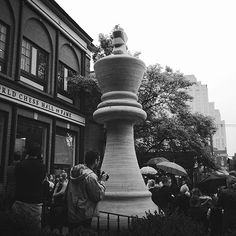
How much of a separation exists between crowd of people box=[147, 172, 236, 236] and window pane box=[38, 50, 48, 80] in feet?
32.5

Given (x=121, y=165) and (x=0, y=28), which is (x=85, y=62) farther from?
(x=121, y=165)

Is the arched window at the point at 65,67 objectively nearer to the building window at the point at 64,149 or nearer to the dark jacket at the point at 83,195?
the building window at the point at 64,149

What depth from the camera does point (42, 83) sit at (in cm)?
1520

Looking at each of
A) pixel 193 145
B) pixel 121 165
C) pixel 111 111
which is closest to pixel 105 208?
pixel 121 165

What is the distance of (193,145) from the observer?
17.4 m

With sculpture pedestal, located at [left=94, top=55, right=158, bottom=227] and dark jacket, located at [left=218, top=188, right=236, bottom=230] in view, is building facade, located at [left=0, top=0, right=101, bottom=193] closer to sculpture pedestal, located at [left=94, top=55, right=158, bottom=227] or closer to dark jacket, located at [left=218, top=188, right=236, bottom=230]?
sculpture pedestal, located at [left=94, top=55, right=158, bottom=227]

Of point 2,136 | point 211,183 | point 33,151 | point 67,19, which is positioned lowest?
point 211,183

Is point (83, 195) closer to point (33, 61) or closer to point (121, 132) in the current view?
point (121, 132)

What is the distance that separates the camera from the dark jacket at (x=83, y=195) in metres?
3.77

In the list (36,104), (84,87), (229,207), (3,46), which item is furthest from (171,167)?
(3,46)

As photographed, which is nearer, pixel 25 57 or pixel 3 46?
pixel 3 46

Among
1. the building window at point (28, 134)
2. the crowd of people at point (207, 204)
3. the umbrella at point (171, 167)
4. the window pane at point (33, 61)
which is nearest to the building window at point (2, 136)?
the building window at point (28, 134)

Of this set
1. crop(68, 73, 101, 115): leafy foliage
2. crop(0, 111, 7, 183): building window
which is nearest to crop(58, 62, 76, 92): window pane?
crop(68, 73, 101, 115): leafy foliage

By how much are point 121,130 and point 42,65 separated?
34.8ft
